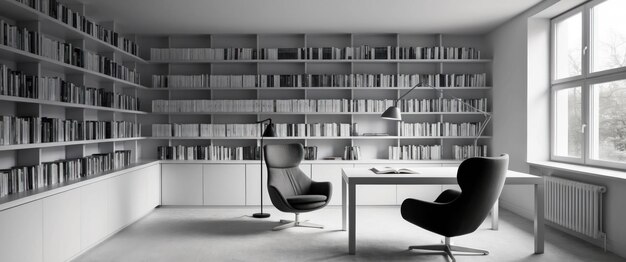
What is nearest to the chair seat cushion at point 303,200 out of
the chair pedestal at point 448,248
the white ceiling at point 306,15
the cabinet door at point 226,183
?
the chair pedestal at point 448,248

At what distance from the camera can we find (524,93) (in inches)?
208

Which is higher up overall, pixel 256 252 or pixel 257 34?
pixel 257 34

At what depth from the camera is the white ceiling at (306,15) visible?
15.9 ft

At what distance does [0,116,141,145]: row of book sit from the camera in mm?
3090

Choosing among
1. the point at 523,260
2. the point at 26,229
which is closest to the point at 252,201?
the point at 26,229

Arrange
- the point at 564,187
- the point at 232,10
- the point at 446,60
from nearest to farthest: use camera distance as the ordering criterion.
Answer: the point at 564,187, the point at 232,10, the point at 446,60

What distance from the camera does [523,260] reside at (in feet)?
11.8

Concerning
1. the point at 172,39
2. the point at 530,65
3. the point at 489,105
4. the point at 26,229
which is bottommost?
the point at 26,229

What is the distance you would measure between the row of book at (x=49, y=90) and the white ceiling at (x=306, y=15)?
1.12 meters

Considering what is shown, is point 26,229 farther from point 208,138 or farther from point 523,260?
point 523,260

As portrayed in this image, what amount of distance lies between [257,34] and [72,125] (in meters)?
3.12

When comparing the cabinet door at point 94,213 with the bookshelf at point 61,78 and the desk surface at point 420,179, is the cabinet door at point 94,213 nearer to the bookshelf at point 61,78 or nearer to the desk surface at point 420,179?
the bookshelf at point 61,78

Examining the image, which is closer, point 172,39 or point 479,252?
point 479,252

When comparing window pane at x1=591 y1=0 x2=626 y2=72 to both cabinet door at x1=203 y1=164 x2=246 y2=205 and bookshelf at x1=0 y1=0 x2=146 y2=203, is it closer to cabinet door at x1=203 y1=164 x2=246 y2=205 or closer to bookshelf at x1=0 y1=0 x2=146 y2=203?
cabinet door at x1=203 y1=164 x2=246 y2=205
